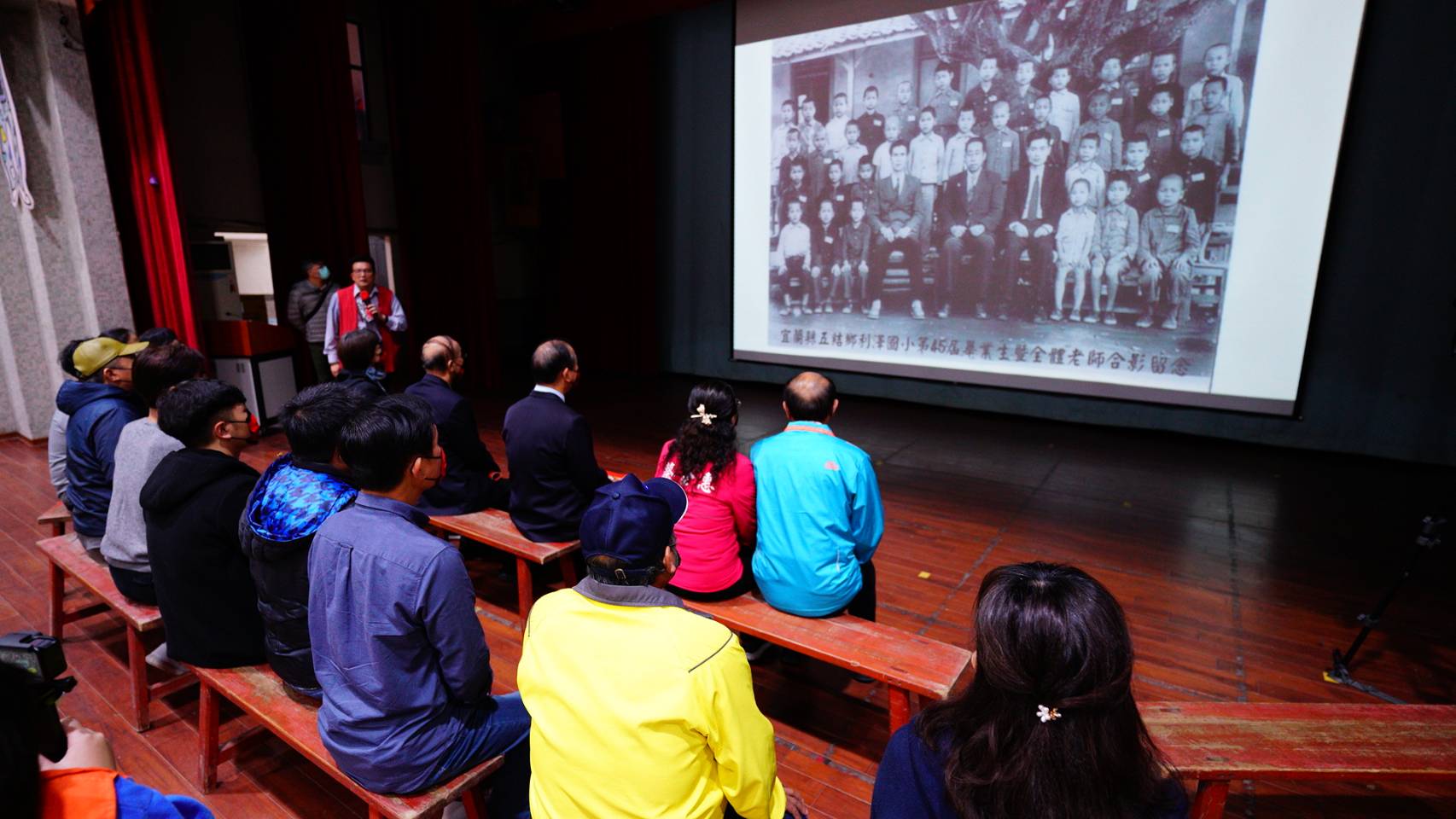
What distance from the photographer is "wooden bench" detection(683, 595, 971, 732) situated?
73.4 inches

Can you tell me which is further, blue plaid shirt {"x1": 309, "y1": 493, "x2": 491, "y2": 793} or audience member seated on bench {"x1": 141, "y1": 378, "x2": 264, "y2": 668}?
audience member seated on bench {"x1": 141, "y1": 378, "x2": 264, "y2": 668}

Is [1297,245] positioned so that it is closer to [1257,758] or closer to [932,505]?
[932,505]

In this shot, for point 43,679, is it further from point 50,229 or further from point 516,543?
point 50,229

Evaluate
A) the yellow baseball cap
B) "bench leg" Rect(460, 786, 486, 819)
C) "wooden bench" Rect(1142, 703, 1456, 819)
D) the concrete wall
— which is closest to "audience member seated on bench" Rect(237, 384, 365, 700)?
"bench leg" Rect(460, 786, 486, 819)

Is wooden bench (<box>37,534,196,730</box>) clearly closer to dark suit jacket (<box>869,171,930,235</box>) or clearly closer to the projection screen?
the projection screen

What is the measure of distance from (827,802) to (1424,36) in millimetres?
5829

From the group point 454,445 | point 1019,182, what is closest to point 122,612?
point 454,445

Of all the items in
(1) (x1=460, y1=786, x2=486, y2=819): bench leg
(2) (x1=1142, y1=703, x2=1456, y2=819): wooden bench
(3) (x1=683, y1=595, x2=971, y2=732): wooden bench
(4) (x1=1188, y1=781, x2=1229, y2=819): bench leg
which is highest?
(2) (x1=1142, y1=703, x2=1456, y2=819): wooden bench

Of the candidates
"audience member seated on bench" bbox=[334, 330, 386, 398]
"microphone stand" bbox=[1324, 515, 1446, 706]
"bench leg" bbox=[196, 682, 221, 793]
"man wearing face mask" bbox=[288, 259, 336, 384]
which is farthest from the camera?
"man wearing face mask" bbox=[288, 259, 336, 384]

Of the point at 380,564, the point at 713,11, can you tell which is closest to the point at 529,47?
the point at 713,11

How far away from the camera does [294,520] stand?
5.43 feet

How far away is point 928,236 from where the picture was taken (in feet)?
20.0

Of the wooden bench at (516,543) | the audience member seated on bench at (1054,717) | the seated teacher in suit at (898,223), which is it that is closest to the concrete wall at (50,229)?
the wooden bench at (516,543)

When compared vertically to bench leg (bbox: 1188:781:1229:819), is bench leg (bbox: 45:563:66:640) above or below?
below
